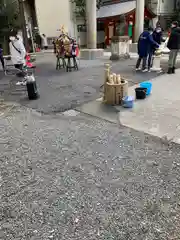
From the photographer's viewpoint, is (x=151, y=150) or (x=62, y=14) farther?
(x=62, y=14)

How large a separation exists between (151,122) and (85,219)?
2.80 m

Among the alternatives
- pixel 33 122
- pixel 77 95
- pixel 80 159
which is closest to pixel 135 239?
pixel 80 159

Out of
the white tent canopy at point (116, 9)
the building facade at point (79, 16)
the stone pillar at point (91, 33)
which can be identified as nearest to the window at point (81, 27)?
the building facade at point (79, 16)

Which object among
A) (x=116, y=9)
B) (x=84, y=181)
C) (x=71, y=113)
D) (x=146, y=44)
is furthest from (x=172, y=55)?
(x=116, y=9)

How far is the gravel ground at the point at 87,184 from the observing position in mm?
2205

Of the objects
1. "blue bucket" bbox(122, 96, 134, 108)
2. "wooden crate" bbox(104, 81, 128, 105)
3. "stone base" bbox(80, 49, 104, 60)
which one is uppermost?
"stone base" bbox(80, 49, 104, 60)

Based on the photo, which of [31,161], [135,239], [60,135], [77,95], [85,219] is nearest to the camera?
[135,239]

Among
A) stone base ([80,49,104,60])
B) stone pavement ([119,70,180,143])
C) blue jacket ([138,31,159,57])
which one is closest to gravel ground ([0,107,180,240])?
stone pavement ([119,70,180,143])

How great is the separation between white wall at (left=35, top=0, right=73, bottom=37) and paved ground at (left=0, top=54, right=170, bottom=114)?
1000 cm

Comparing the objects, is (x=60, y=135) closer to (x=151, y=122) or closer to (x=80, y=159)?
(x=80, y=159)

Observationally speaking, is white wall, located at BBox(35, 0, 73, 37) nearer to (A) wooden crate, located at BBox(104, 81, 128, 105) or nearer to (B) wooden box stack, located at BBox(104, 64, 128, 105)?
(B) wooden box stack, located at BBox(104, 64, 128, 105)

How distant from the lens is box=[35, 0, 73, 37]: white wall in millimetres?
17844

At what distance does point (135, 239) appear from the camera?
2.08 meters

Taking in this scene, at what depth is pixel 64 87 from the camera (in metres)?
7.12
